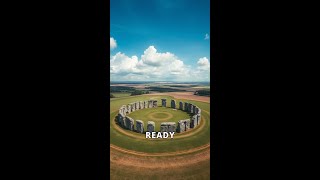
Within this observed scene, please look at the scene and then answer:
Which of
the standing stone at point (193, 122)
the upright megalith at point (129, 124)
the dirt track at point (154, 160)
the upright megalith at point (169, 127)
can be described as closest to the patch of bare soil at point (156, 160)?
the dirt track at point (154, 160)

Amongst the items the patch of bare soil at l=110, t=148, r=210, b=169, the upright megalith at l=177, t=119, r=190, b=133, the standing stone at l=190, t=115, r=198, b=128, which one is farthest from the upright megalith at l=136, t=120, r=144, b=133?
the standing stone at l=190, t=115, r=198, b=128

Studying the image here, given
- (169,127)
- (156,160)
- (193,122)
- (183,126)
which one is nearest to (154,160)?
(156,160)

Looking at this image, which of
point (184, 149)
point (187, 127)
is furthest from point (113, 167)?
point (187, 127)

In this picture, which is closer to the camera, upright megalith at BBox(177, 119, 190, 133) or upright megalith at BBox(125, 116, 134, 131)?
upright megalith at BBox(177, 119, 190, 133)

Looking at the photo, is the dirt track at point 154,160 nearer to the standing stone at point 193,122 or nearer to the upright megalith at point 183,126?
the upright megalith at point 183,126

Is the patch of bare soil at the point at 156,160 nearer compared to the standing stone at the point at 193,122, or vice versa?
the patch of bare soil at the point at 156,160

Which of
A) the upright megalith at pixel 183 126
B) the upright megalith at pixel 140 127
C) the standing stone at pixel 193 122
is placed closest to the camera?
the upright megalith at pixel 140 127

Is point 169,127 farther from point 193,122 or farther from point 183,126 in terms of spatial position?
point 193,122

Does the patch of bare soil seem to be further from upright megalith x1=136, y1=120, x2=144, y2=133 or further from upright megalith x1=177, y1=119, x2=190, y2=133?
upright megalith x1=177, y1=119, x2=190, y2=133
